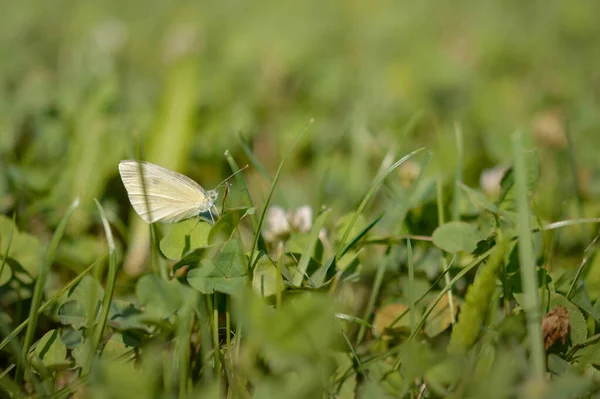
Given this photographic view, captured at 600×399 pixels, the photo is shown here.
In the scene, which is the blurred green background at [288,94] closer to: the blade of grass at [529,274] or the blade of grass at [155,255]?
the blade of grass at [155,255]

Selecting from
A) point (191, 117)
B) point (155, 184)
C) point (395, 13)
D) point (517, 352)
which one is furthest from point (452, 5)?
point (517, 352)

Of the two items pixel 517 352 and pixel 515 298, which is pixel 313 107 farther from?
pixel 517 352

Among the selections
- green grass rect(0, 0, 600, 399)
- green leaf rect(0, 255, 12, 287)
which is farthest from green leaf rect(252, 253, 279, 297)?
green leaf rect(0, 255, 12, 287)

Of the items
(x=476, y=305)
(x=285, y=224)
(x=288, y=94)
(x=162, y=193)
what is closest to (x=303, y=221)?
(x=285, y=224)

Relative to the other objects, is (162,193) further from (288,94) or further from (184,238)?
(288,94)

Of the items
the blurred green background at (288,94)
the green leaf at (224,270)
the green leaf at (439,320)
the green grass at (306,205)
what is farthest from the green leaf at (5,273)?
the green leaf at (439,320)

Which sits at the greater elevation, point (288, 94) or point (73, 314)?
point (73, 314)
